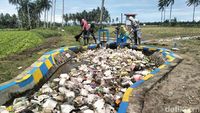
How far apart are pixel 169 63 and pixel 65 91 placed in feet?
13.2

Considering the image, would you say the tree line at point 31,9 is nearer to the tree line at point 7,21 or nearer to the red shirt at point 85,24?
the tree line at point 7,21

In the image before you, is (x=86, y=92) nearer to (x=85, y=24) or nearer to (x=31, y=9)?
(x=85, y=24)

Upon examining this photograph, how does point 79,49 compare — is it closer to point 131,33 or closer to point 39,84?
point 131,33

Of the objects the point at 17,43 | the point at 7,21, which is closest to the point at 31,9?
the point at 7,21

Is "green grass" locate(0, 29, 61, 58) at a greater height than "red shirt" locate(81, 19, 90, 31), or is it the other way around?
"red shirt" locate(81, 19, 90, 31)

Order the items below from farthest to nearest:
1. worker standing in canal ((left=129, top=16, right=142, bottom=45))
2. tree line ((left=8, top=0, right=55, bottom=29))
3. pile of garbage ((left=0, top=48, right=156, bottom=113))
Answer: tree line ((left=8, top=0, right=55, bottom=29)), worker standing in canal ((left=129, top=16, right=142, bottom=45)), pile of garbage ((left=0, top=48, right=156, bottom=113))

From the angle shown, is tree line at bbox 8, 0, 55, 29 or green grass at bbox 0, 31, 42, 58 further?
tree line at bbox 8, 0, 55, 29

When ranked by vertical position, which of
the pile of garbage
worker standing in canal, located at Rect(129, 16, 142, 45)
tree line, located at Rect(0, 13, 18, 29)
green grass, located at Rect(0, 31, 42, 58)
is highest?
tree line, located at Rect(0, 13, 18, 29)

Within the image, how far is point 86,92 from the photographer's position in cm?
717

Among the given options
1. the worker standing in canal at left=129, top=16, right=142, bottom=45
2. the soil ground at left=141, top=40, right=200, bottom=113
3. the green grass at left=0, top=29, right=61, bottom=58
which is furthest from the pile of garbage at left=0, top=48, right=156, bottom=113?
the green grass at left=0, top=29, right=61, bottom=58

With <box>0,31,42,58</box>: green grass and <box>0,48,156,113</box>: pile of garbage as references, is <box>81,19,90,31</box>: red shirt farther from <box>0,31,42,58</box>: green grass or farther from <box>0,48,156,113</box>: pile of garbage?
<box>0,48,156,113</box>: pile of garbage

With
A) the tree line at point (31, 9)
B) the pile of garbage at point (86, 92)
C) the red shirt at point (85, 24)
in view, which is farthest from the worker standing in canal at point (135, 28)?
the tree line at point (31, 9)

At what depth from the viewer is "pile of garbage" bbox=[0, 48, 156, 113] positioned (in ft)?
20.4

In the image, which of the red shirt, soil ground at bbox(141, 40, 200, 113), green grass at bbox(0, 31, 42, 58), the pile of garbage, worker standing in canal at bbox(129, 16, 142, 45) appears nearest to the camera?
soil ground at bbox(141, 40, 200, 113)
